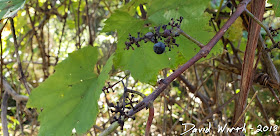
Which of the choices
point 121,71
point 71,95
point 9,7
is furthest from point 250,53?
point 9,7

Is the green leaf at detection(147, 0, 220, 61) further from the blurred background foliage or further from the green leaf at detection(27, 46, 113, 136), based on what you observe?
the green leaf at detection(27, 46, 113, 136)

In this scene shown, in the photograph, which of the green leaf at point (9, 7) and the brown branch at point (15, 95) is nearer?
the green leaf at point (9, 7)

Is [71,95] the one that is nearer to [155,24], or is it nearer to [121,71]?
[121,71]

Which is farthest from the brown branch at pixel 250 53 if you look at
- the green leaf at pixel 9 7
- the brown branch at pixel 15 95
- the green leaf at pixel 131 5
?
the brown branch at pixel 15 95

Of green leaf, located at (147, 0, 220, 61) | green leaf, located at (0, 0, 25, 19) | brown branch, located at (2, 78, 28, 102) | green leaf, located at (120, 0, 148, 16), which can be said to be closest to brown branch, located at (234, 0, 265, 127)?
green leaf, located at (147, 0, 220, 61)

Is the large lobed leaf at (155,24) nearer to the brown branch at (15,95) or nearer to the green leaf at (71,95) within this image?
the green leaf at (71,95)

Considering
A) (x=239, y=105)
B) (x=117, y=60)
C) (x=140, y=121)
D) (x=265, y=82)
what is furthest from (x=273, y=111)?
(x=117, y=60)

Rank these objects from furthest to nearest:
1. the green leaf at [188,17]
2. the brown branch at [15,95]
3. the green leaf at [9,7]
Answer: the brown branch at [15,95] < the green leaf at [188,17] < the green leaf at [9,7]
